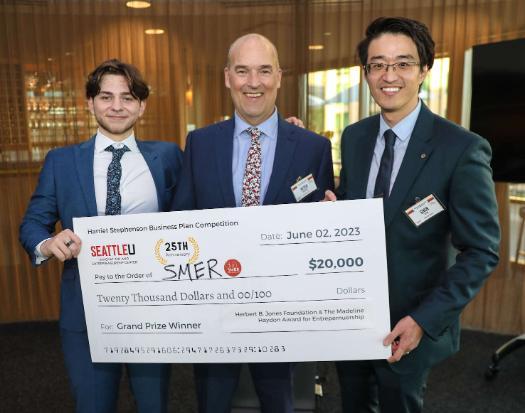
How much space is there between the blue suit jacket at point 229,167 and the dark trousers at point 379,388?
0.69 meters

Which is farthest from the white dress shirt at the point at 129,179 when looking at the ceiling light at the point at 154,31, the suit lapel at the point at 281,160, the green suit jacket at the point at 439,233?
the ceiling light at the point at 154,31

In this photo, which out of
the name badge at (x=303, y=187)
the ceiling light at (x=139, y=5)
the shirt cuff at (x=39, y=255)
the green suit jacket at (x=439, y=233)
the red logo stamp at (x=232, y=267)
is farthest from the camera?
the ceiling light at (x=139, y=5)

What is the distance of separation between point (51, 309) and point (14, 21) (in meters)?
2.65

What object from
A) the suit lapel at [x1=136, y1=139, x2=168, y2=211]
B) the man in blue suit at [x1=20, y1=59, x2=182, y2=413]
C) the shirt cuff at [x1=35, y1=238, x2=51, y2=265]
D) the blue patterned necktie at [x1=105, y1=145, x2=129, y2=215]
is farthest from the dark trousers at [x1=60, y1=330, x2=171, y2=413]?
the suit lapel at [x1=136, y1=139, x2=168, y2=211]

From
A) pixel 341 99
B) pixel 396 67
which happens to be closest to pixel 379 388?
pixel 396 67

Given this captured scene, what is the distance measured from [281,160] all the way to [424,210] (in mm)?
611

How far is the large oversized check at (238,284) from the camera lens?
5.09 feet

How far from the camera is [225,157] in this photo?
1929 millimetres

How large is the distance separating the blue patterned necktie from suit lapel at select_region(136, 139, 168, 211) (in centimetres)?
11

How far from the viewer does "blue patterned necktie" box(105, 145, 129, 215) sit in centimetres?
184

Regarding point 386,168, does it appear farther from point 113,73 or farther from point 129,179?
point 113,73

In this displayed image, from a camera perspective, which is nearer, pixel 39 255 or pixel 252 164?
pixel 39 255

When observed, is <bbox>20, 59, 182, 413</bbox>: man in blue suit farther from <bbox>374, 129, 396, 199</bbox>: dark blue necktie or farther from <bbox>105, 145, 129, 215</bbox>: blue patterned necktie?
<bbox>374, 129, 396, 199</bbox>: dark blue necktie

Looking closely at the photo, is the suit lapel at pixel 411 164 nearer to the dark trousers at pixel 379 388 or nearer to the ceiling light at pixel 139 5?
the dark trousers at pixel 379 388
